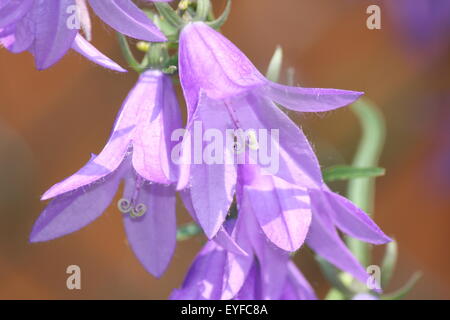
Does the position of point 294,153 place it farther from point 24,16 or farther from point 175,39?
point 24,16

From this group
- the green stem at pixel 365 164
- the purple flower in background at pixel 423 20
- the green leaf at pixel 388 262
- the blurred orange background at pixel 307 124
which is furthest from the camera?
the blurred orange background at pixel 307 124

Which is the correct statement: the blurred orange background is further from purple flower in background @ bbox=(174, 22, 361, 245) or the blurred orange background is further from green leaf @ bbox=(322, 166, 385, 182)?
purple flower in background @ bbox=(174, 22, 361, 245)

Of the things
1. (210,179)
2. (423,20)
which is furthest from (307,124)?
(210,179)

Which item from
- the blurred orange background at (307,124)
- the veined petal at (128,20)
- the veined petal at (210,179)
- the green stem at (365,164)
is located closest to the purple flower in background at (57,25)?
the veined petal at (128,20)

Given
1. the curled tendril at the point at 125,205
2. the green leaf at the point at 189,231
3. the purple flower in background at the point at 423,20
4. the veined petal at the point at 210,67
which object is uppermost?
the purple flower in background at the point at 423,20

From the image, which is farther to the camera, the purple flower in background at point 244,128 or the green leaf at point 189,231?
the green leaf at point 189,231

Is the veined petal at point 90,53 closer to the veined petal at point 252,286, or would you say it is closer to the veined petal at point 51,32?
the veined petal at point 51,32

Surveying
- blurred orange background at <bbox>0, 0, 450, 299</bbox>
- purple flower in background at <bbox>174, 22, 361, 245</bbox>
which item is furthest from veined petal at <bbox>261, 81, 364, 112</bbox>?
blurred orange background at <bbox>0, 0, 450, 299</bbox>
